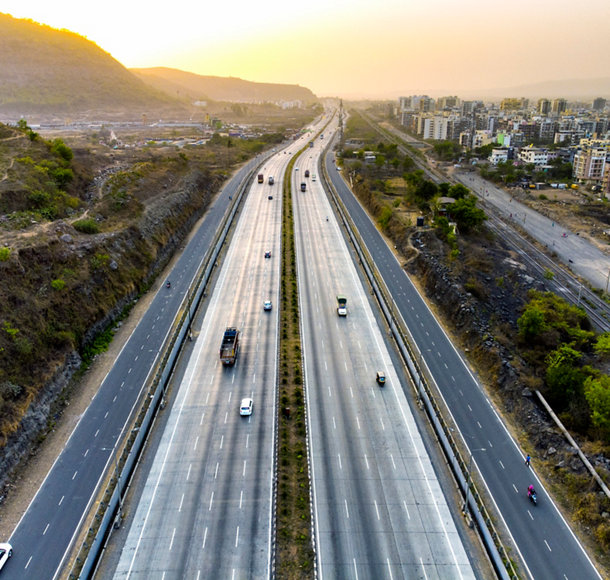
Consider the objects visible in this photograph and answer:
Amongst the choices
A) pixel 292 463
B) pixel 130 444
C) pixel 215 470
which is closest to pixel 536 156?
pixel 292 463

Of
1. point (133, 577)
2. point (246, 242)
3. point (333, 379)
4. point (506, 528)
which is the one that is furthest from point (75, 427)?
point (246, 242)

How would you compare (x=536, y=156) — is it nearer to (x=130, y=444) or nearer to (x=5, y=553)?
→ (x=130, y=444)

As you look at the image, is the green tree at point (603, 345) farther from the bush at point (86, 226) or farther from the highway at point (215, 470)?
the bush at point (86, 226)

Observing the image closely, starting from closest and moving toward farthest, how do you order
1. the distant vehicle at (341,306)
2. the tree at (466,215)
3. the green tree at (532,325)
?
the green tree at (532,325) < the distant vehicle at (341,306) < the tree at (466,215)

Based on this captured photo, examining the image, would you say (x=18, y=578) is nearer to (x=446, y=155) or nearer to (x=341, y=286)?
(x=341, y=286)

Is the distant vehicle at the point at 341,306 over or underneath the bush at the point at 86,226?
underneath

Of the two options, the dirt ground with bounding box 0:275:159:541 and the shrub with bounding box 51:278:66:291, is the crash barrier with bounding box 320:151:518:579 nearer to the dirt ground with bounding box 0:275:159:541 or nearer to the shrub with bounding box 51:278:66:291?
the dirt ground with bounding box 0:275:159:541

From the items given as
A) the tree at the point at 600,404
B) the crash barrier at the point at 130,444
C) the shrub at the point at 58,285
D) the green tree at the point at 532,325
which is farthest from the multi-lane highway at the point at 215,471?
the green tree at the point at 532,325

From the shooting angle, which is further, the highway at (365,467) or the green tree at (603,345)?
the green tree at (603,345)
